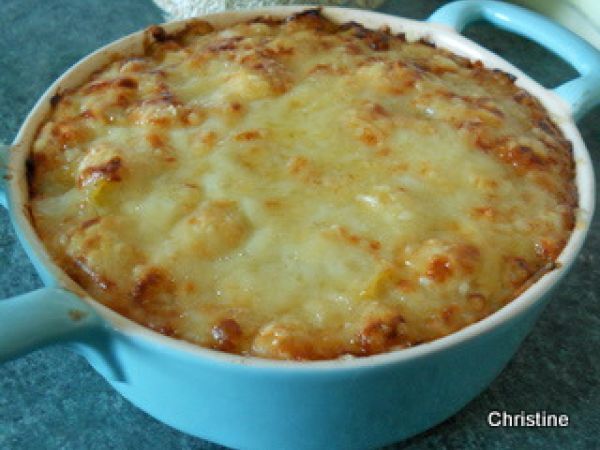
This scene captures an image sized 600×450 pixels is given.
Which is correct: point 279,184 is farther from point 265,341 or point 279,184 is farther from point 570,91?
point 570,91

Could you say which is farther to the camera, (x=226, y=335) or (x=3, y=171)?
(x=3, y=171)

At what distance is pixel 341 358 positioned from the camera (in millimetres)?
713

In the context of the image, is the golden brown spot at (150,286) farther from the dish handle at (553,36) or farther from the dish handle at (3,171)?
the dish handle at (553,36)

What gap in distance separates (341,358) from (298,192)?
0.76ft

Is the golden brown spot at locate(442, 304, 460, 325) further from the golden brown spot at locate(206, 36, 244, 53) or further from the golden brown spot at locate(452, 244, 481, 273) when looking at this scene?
the golden brown spot at locate(206, 36, 244, 53)

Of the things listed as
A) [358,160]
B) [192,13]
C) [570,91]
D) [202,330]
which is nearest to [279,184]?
[358,160]

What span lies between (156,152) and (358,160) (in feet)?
0.76

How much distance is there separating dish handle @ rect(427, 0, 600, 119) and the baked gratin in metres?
0.06

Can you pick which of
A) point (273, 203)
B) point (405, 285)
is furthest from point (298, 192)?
point (405, 285)

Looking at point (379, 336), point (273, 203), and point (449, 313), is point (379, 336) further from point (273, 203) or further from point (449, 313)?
point (273, 203)

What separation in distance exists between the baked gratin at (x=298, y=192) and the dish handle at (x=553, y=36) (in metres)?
0.06

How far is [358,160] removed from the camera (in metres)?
0.93

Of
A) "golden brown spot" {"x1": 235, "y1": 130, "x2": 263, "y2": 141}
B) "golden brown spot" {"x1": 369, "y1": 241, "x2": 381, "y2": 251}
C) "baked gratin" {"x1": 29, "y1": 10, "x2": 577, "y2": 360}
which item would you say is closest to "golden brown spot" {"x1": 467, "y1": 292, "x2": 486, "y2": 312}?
"baked gratin" {"x1": 29, "y1": 10, "x2": 577, "y2": 360}

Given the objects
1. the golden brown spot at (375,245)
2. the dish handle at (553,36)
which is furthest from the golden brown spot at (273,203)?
the dish handle at (553,36)
